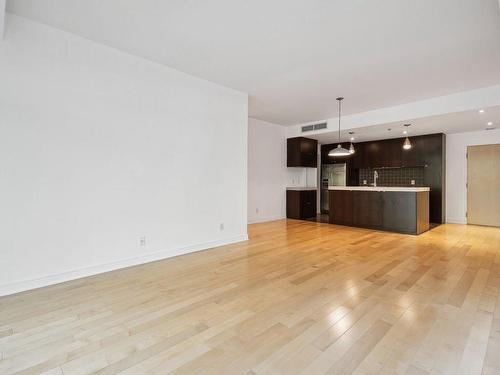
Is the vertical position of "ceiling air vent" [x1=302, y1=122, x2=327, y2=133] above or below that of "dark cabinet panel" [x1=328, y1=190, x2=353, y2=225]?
above

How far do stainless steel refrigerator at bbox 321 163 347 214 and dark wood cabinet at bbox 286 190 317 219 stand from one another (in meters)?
1.29

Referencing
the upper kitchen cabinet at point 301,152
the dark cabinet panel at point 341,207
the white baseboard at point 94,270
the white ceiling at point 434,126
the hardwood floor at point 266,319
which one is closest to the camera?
the hardwood floor at point 266,319

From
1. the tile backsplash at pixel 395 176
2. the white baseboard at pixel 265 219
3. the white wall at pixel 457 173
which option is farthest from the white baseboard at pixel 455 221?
the white baseboard at pixel 265 219

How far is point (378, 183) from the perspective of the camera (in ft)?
27.1

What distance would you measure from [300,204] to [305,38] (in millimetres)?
5213

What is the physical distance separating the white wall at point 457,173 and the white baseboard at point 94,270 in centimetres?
653

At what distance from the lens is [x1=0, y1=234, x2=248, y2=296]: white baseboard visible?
2650mm

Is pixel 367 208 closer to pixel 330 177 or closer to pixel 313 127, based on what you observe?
pixel 313 127

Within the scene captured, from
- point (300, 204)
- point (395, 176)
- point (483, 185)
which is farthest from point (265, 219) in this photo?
point (483, 185)

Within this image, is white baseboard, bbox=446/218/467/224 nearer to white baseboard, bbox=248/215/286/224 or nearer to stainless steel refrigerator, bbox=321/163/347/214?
stainless steel refrigerator, bbox=321/163/347/214

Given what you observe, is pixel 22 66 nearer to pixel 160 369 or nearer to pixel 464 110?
pixel 160 369

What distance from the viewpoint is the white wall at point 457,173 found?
6836 mm

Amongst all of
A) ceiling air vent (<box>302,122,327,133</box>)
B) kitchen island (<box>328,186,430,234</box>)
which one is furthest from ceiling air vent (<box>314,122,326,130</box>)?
kitchen island (<box>328,186,430,234</box>)

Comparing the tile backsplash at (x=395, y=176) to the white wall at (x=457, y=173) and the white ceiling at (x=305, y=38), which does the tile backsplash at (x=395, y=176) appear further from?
the white ceiling at (x=305, y=38)
